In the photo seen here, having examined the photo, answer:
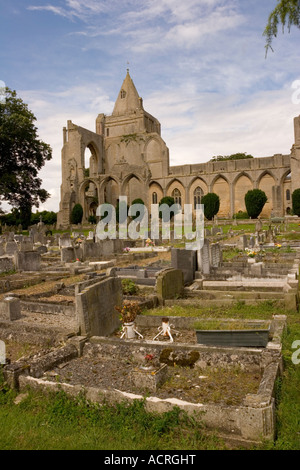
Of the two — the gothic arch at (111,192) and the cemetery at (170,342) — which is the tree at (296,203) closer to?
the gothic arch at (111,192)

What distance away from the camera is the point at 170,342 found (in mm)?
5324

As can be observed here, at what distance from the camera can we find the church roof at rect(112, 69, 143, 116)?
222ft

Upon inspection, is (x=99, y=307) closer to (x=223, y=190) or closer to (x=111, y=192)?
(x=223, y=190)

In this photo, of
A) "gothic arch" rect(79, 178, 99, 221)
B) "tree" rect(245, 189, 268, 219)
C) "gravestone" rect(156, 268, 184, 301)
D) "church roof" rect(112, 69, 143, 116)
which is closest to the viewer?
"gravestone" rect(156, 268, 184, 301)

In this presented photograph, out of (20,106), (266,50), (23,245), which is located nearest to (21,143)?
(20,106)

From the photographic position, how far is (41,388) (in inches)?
168

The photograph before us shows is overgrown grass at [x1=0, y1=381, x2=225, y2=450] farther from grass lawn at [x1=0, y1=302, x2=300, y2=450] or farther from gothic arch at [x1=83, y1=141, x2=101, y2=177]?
gothic arch at [x1=83, y1=141, x2=101, y2=177]

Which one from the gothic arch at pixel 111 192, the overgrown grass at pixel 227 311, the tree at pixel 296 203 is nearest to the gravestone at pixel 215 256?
the overgrown grass at pixel 227 311

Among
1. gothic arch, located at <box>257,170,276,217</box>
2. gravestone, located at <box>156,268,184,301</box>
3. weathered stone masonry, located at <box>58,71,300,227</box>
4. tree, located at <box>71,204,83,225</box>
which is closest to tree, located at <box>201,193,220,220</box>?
weathered stone masonry, located at <box>58,71,300,227</box>

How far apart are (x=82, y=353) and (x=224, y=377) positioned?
6.75 feet

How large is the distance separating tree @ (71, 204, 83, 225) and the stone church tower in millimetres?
1189

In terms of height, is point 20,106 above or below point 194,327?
above
